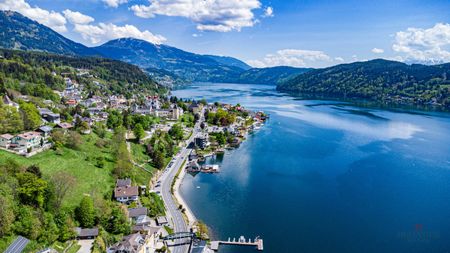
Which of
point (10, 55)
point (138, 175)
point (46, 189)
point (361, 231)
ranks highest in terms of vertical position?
point (10, 55)

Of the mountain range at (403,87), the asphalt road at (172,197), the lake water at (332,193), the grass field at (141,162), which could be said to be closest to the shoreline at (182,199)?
the asphalt road at (172,197)

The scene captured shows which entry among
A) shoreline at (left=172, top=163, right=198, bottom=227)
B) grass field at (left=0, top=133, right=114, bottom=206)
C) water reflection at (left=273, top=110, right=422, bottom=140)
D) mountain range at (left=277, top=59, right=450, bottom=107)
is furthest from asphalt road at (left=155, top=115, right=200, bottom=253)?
mountain range at (left=277, top=59, right=450, bottom=107)

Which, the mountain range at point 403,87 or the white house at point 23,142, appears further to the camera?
the mountain range at point 403,87

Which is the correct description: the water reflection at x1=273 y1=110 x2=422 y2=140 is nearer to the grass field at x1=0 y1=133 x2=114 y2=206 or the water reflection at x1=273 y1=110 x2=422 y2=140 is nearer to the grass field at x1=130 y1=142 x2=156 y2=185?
the grass field at x1=130 y1=142 x2=156 y2=185

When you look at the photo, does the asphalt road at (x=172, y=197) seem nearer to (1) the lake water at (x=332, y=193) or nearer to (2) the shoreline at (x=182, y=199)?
(2) the shoreline at (x=182, y=199)

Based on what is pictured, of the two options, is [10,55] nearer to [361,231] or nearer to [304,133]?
[304,133]

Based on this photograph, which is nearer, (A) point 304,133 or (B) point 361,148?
(B) point 361,148

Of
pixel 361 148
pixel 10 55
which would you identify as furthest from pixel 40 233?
pixel 10 55

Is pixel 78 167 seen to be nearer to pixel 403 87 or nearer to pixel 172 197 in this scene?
pixel 172 197
